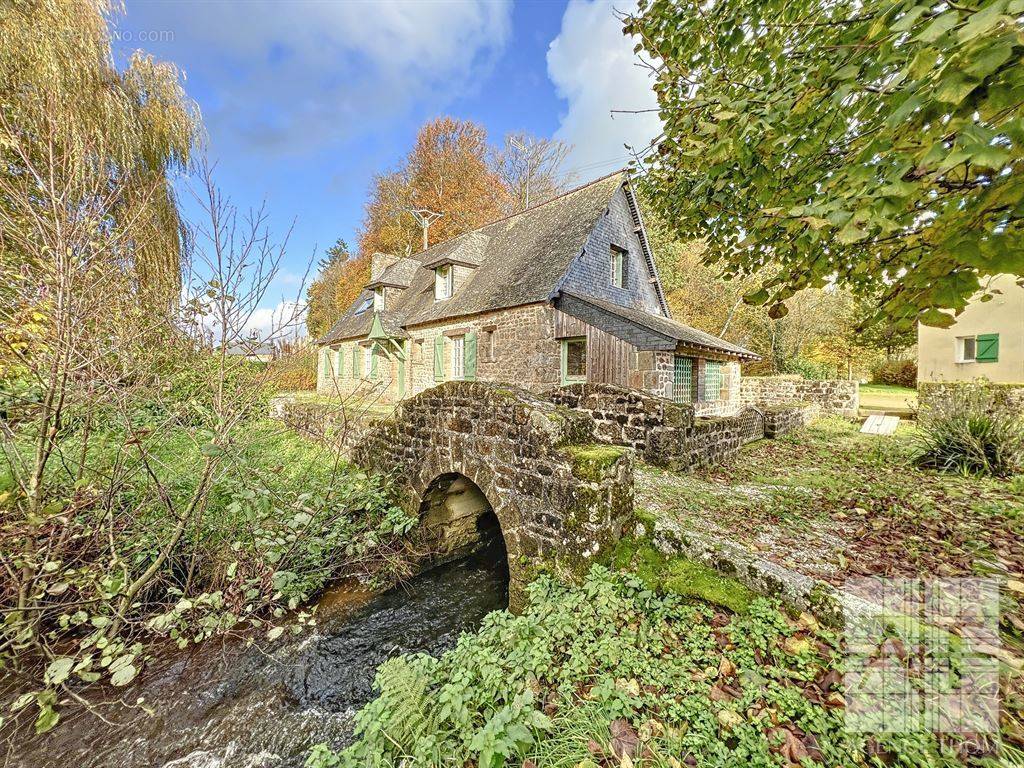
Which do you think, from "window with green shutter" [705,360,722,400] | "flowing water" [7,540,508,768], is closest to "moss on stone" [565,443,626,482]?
"flowing water" [7,540,508,768]

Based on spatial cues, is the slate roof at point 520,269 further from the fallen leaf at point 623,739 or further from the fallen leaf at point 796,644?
the fallen leaf at point 623,739

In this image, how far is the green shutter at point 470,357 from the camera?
44.2ft

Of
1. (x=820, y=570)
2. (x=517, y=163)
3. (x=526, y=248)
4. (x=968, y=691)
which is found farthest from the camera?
(x=517, y=163)

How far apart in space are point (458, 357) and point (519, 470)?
1037 cm

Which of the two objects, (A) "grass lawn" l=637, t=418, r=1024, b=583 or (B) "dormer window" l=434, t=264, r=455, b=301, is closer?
(A) "grass lawn" l=637, t=418, r=1024, b=583

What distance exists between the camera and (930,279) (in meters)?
2.38

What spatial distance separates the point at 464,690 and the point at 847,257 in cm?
492

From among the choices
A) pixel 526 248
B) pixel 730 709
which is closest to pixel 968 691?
pixel 730 709

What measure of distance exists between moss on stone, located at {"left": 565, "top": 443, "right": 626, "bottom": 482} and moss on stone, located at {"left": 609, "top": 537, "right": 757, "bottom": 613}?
73 centimetres

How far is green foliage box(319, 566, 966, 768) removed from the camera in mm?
1965

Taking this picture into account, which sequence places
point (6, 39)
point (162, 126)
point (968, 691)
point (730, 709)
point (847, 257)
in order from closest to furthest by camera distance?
point (968, 691) < point (730, 709) < point (847, 257) < point (6, 39) < point (162, 126)

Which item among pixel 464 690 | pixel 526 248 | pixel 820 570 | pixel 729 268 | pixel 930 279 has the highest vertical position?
pixel 526 248

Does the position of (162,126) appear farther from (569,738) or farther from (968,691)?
(968,691)

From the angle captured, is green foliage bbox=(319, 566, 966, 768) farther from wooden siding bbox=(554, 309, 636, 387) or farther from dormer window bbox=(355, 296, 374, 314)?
dormer window bbox=(355, 296, 374, 314)
